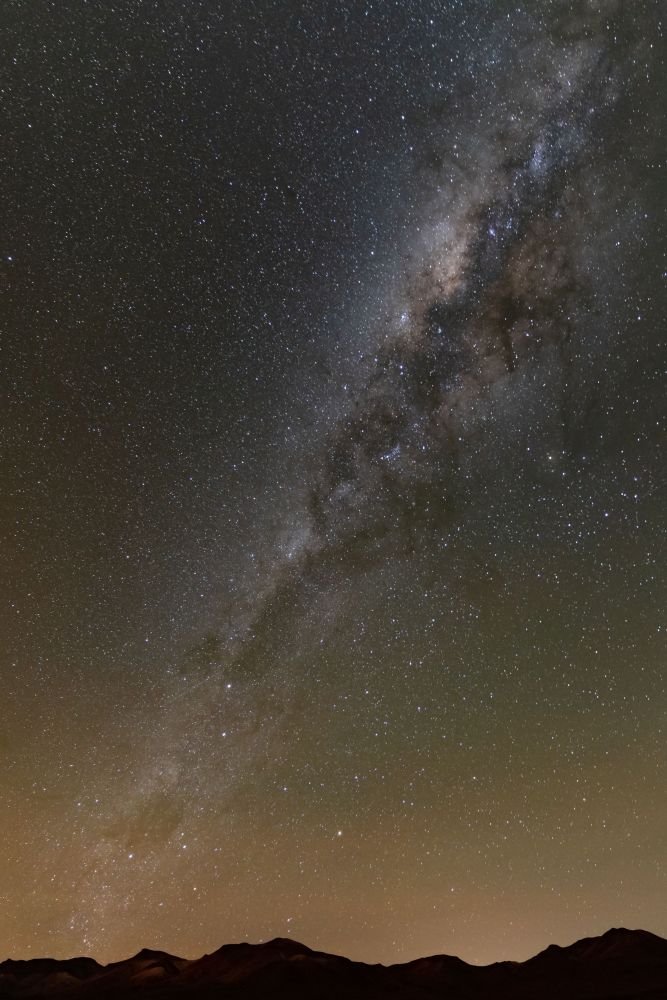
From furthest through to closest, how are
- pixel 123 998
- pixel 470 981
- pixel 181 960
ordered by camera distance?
pixel 181 960 → pixel 470 981 → pixel 123 998

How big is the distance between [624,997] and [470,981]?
152 inches

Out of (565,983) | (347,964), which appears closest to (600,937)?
(565,983)

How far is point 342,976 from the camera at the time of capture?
18188mm

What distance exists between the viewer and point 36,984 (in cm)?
1795

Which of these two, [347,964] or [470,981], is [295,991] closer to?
[347,964]

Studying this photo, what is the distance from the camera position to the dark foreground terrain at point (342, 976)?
17156 mm

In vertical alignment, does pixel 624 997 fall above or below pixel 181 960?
below

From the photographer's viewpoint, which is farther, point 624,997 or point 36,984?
point 36,984

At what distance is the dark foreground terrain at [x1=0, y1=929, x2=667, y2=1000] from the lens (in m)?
17.2

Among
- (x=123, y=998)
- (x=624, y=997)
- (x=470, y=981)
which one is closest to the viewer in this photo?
(x=624, y=997)

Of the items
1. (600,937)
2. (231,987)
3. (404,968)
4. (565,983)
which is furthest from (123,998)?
(600,937)

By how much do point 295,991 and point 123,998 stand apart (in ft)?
12.4

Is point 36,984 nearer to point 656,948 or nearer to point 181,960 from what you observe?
point 181,960

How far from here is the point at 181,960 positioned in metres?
19.7
